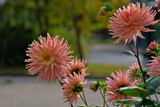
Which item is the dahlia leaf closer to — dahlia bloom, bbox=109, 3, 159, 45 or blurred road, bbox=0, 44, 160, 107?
dahlia bloom, bbox=109, 3, 159, 45

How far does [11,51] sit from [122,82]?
39.2ft

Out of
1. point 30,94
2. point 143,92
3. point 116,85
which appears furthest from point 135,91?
point 30,94

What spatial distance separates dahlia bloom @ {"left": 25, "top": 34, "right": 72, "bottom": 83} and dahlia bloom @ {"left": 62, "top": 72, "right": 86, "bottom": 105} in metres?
0.10

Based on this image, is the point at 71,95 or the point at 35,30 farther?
the point at 35,30

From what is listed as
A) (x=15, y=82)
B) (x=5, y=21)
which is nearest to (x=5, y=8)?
(x=5, y=21)

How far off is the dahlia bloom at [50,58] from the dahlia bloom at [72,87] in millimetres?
102

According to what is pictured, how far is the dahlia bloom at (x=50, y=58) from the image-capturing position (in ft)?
2.83

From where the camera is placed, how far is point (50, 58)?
0.88 metres

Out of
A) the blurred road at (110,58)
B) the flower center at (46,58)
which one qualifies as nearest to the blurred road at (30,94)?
the blurred road at (110,58)

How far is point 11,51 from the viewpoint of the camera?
12578mm

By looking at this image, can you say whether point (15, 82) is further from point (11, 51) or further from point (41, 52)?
point (41, 52)

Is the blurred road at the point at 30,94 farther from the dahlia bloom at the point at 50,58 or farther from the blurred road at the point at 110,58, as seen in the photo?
the dahlia bloom at the point at 50,58

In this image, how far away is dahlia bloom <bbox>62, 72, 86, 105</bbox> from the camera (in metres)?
0.97

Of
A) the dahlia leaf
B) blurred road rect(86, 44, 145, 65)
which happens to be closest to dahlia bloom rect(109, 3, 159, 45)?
the dahlia leaf
